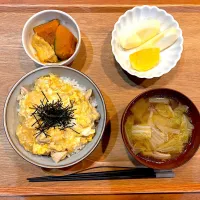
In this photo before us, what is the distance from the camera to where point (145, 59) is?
6.89 feet

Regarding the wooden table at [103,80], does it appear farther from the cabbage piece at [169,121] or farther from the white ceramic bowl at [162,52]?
the cabbage piece at [169,121]

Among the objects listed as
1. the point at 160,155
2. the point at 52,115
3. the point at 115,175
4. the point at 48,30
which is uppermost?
the point at 48,30

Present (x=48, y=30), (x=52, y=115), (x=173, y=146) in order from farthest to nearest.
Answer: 1. (x=48, y=30)
2. (x=173, y=146)
3. (x=52, y=115)

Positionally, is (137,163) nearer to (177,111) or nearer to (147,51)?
(177,111)

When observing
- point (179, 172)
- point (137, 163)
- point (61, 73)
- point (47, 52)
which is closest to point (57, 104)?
point (61, 73)

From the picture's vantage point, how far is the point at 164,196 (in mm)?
2105

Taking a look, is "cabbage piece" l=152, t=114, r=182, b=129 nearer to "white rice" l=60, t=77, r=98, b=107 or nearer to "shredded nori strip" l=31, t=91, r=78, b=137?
"white rice" l=60, t=77, r=98, b=107

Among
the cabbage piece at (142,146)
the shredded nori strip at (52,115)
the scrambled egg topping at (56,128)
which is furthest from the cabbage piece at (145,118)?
the shredded nori strip at (52,115)

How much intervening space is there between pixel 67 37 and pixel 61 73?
0.21 metres

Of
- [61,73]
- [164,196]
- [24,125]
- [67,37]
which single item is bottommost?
[164,196]

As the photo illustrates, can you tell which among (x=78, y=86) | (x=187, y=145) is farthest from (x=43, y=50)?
(x=187, y=145)

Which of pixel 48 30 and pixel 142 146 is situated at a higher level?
pixel 48 30

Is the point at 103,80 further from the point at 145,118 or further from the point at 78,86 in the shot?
the point at 145,118

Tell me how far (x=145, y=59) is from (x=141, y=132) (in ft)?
1.35
